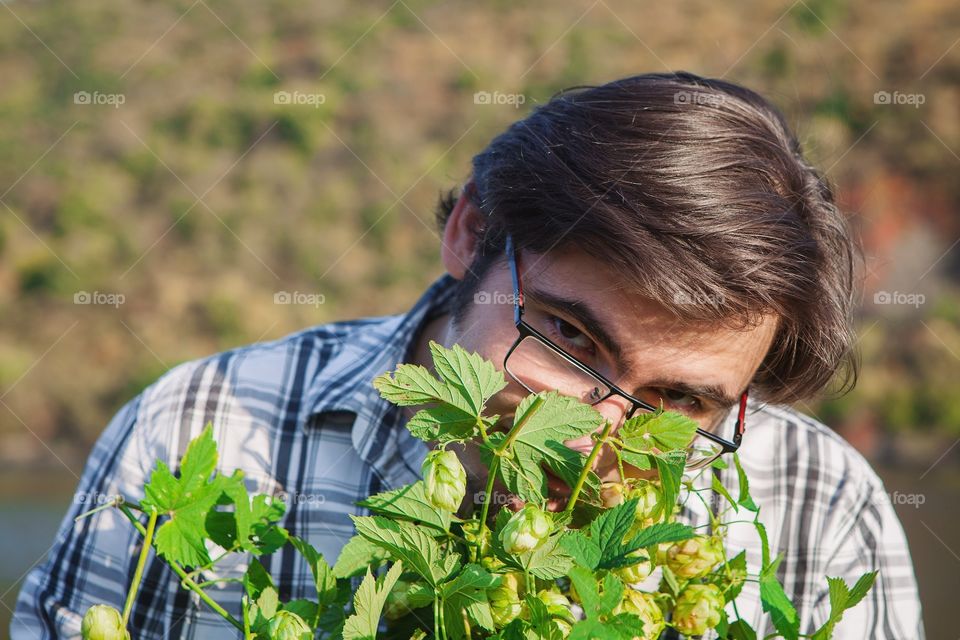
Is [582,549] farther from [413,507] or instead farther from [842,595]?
[842,595]

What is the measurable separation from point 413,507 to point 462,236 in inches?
26.9

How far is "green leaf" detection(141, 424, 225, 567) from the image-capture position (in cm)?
77

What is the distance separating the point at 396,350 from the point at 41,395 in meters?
7.24

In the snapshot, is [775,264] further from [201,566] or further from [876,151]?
[876,151]

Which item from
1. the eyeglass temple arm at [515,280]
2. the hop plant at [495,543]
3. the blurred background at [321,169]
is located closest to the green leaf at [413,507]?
the hop plant at [495,543]

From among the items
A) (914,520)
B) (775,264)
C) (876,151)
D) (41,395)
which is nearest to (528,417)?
(775,264)

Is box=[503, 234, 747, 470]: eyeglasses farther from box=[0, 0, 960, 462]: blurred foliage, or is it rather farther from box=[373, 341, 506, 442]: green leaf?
Result: box=[0, 0, 960, 462]: blurred foliage

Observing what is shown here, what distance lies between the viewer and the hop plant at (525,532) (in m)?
0.64

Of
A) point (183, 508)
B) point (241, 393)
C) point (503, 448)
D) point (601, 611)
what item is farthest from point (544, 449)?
point (241, 393)

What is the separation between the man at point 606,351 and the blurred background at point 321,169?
4.45m

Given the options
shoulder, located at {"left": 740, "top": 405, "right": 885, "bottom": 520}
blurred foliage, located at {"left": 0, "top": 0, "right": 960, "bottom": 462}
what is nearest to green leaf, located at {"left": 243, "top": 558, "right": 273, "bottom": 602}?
shoulder, located at {"left": 740, "top": 405, "right": 885, "bottom": 520}

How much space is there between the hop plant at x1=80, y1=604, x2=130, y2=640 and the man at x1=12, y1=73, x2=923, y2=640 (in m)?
0.44

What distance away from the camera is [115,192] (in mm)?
9367

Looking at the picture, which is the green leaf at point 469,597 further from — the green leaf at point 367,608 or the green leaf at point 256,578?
the green leaf at point 256,578
